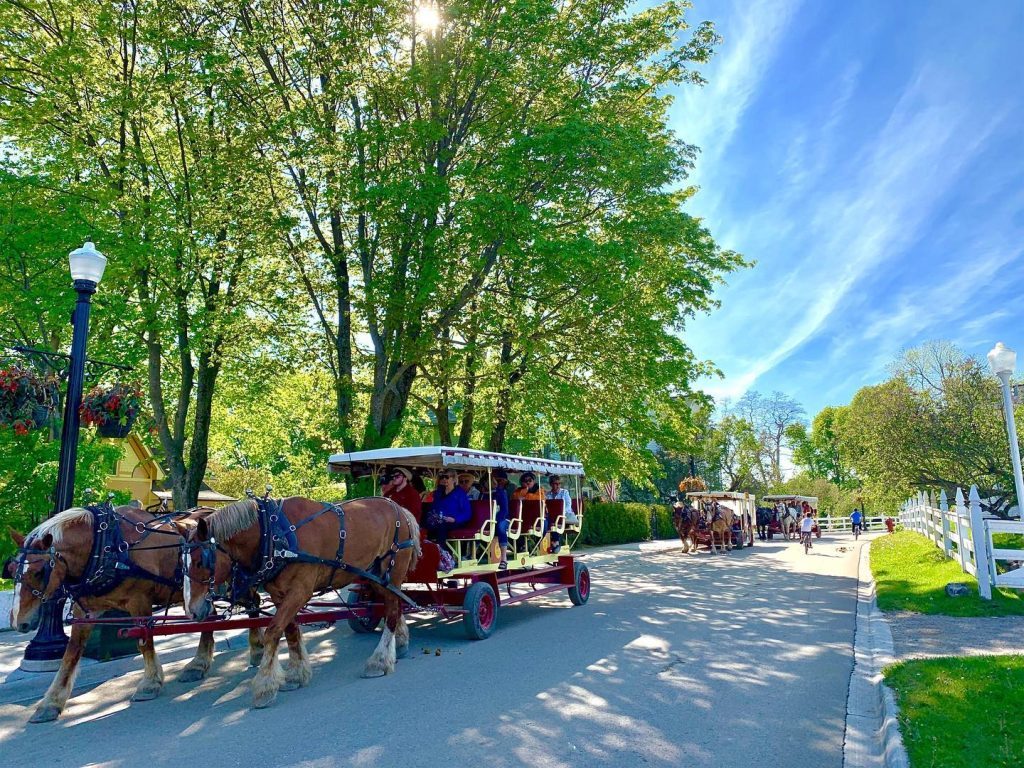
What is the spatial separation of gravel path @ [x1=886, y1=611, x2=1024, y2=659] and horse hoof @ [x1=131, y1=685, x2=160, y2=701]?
774 centimetres

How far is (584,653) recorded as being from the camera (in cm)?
840

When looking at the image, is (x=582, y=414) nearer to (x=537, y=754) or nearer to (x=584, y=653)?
(x=584, y=653)

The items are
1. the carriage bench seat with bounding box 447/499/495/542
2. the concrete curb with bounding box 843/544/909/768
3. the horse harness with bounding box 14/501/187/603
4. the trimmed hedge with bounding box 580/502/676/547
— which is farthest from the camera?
the trimmed hedge with bounding box 580/502/676/547

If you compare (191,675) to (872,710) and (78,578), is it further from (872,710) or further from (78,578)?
(872,710)

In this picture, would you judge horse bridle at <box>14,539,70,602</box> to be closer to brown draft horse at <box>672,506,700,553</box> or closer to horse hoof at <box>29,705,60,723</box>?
horse hoof at <box>29,705,60,723</box>

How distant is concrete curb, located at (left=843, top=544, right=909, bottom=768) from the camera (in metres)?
4.85

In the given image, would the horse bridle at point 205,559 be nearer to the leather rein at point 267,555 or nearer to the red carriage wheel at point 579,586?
the leather rein at point 267,555

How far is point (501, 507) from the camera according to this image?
1094 centimetres

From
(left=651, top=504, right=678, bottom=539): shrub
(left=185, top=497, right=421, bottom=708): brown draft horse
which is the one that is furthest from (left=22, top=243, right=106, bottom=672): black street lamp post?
(left=651, top=504, right=678, bottom=539): shrub

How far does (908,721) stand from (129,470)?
137 feet

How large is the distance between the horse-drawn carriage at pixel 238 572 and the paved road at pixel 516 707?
0.38 metres

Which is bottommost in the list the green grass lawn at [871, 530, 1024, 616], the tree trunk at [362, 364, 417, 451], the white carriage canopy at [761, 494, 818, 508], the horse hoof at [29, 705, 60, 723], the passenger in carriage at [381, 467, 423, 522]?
the horse hoof at [29, 705, 60, 723]

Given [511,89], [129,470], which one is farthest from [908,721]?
[129,470]

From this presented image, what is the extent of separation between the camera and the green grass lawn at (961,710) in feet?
14.8
